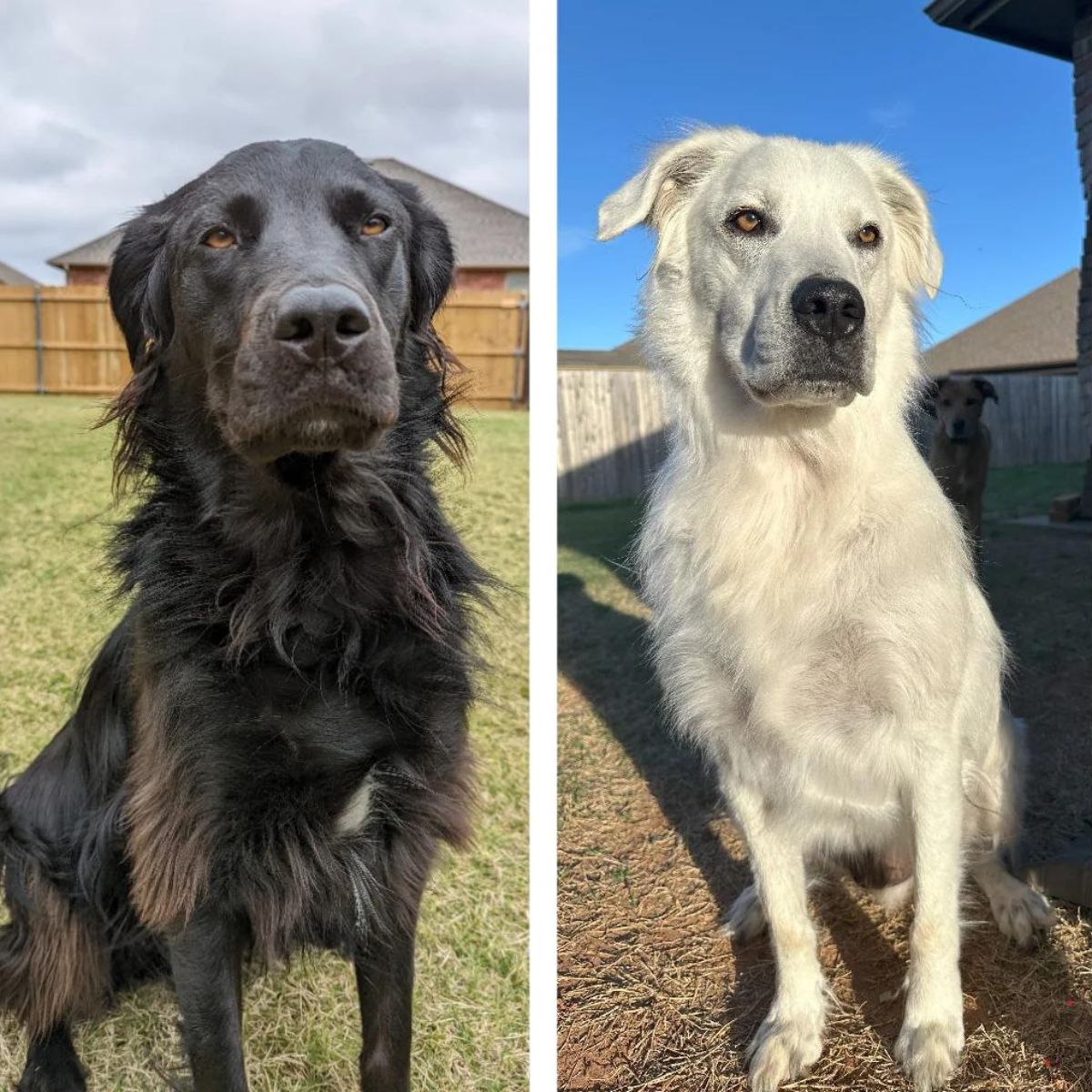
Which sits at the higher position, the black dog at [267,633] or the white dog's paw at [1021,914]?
the black dog at [267,633]

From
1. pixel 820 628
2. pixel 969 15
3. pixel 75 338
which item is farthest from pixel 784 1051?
pixel 75 338

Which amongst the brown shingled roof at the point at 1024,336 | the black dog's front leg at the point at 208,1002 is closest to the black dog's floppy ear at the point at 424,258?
the black dog's front leg at the point at 208,1002

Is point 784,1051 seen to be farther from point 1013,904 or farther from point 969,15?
point 969,15

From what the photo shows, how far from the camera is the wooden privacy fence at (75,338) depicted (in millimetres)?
5125

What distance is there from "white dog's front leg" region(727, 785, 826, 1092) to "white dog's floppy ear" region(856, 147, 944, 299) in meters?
1.03

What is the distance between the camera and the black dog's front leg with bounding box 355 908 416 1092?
59.1 inches

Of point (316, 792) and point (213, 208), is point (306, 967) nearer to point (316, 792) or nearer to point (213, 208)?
point (316, 792)

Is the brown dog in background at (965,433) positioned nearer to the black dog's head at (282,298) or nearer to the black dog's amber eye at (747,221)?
the black dog's amber eye at (747,221)

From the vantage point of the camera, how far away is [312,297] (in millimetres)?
1110

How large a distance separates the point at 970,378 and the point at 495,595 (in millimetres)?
4811

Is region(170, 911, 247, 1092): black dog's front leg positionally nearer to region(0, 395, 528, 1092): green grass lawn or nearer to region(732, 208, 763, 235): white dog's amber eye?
region(0, 395, 528, 1092): green grass lawn

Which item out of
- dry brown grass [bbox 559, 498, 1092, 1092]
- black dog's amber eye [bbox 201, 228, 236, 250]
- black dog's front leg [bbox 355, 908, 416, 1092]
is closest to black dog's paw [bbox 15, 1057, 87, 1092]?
black dog's front leg [bbox 355, 908, 416, 1092]

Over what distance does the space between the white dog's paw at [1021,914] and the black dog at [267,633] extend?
1198mm

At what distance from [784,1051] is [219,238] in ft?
5.40
